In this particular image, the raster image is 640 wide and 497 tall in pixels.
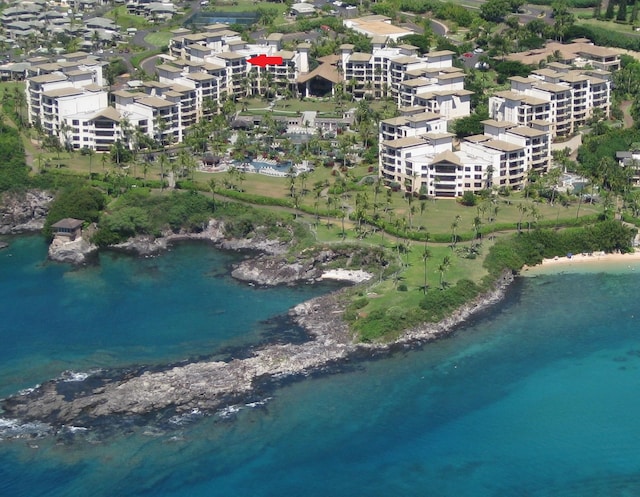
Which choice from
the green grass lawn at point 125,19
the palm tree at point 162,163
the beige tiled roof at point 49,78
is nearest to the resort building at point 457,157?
the palm tree at point 162,163

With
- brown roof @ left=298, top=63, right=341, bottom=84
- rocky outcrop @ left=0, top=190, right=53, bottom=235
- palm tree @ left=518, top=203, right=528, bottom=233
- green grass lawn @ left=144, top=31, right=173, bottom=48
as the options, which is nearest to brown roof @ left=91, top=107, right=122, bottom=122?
rocky outcrop @ left=0, top=190, right=53, bottom=235

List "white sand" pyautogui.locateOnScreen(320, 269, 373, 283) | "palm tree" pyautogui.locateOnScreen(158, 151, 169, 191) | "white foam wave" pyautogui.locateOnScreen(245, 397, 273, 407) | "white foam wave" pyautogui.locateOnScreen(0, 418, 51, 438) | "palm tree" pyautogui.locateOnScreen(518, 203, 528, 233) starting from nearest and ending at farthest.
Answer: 1. "white foam wave" pyautogui.locateOnScreen(0, 418, 51, 438)
2. "white foam wave" pyautogui.locateOnScreen(245, 397, 273, 407)
3. "white sand" pyautogui.locateOnScreen(320, 269, 373, 283)
4. "palm tree" pyautogui.locateOnScreen(518, 203, 528, 233)
5. "palm tree" pyautogui.locateOnScreen(158, 151, 169, 191)

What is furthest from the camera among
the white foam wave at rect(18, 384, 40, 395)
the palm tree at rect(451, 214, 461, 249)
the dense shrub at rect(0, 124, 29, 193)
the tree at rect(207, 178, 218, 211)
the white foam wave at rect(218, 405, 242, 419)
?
the dense shrub at rect(0, 124, 29, 193)

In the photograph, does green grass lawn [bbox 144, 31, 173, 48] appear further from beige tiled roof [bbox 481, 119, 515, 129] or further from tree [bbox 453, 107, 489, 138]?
beige tiled roof [bbox 481, 119, 515, 129]

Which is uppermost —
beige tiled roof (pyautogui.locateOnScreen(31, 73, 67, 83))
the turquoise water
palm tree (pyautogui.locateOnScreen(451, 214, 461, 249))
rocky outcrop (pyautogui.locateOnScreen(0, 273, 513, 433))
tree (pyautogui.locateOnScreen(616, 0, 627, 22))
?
tree (pyautogui.locateOnScreen(616, 0, 627, 22))

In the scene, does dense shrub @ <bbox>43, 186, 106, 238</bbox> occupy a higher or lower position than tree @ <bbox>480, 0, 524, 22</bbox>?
lower

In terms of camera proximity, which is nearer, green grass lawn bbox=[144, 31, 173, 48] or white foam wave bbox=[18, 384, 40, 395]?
white foam wave bbox=[18, 384, 40, 395]

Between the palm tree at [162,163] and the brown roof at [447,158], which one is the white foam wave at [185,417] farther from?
the brown roof at [447,158]
